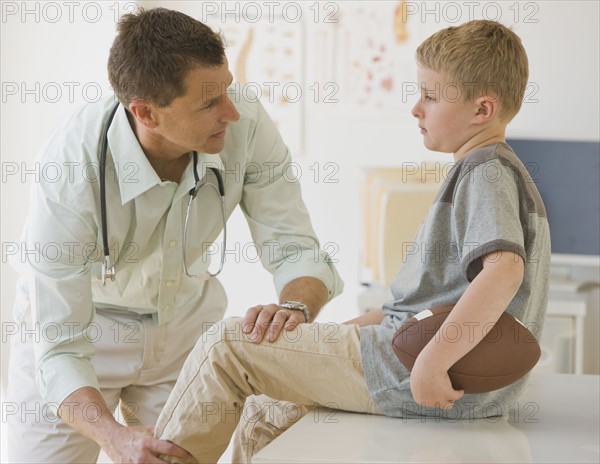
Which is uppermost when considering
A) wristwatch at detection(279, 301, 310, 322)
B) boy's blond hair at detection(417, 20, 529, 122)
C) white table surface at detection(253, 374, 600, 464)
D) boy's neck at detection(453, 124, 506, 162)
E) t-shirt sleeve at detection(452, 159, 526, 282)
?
boy's blond hair at detection(417, 20, 529, 122)

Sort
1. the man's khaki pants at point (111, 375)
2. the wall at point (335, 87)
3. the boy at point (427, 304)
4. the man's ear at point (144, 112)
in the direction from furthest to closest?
the wall at point (335, 87), the man's khaki pants at point (111, 375), the man's ear at point (144, 112), the boy at point (427, 304)

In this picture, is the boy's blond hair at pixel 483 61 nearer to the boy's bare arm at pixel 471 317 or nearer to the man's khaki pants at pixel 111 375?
the boy's bare arm at pixel 471 317

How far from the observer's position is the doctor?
5.15ft

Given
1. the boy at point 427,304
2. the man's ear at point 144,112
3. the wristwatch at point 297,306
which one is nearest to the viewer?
the boy at point 427,304

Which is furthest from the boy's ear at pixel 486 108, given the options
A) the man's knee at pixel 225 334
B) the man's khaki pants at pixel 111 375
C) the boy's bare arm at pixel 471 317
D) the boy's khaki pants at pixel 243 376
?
the man's khaki pants at pixel 111 375

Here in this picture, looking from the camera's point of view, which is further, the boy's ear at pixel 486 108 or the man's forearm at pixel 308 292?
the man's forearm at pixel 308 292

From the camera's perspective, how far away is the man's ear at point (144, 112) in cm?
160

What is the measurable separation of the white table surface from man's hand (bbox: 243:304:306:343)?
0.14 m

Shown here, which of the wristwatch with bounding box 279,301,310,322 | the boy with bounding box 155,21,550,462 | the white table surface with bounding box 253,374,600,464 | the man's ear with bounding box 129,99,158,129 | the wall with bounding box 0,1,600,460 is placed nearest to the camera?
the white table surface with bounding box 253,374,600,464

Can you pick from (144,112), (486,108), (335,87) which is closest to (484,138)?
(486,108)

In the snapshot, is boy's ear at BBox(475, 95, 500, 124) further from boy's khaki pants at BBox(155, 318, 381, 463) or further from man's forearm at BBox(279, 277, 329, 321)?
man's forearm at BBox(279, 277, 329, 321)

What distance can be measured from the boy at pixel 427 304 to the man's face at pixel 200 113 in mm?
429

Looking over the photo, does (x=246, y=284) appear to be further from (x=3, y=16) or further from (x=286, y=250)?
(x=286, y=250)

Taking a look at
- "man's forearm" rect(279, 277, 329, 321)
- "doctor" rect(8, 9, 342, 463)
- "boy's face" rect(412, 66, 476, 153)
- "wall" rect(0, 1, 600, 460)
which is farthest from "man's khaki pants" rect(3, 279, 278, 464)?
"wall" rect(0, 1, 600, 460)
